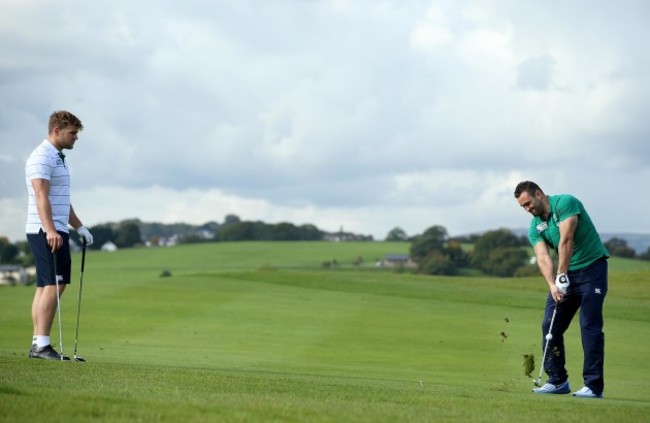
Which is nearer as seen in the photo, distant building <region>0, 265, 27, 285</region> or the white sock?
the white sock

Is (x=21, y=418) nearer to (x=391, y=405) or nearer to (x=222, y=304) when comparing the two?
(x=391, y=405)

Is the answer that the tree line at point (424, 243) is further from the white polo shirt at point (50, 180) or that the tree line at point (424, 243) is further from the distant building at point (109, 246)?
the white polo shirt at point (50, 180)

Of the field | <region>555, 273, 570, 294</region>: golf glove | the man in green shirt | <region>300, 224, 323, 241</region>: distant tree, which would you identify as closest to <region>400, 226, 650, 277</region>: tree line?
the field

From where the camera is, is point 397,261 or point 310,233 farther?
point 310,233

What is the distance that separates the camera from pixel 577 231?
12164 mm

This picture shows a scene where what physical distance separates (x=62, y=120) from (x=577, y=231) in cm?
617

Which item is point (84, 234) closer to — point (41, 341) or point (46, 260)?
point (46, 260)

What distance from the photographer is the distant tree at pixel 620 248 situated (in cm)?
9569

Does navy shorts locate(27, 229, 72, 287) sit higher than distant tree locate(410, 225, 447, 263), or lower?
lower

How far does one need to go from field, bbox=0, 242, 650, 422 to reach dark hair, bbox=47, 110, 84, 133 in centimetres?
274

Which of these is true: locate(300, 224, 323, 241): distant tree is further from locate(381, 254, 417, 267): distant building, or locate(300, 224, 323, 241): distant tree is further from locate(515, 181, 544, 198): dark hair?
locate(515, 181, 544, 198): dark hair

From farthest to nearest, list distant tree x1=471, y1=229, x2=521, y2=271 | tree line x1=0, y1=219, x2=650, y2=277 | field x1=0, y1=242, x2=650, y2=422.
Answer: distant tree x1=471, y1=229, x2=521, y2=271 < tree line x1=0, y1=219, x2=650, y2=277 < field x1=0, y1=242, x2=650, y2=422

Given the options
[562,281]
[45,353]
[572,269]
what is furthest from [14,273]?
[562,281]

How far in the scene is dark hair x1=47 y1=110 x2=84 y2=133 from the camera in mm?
12109
